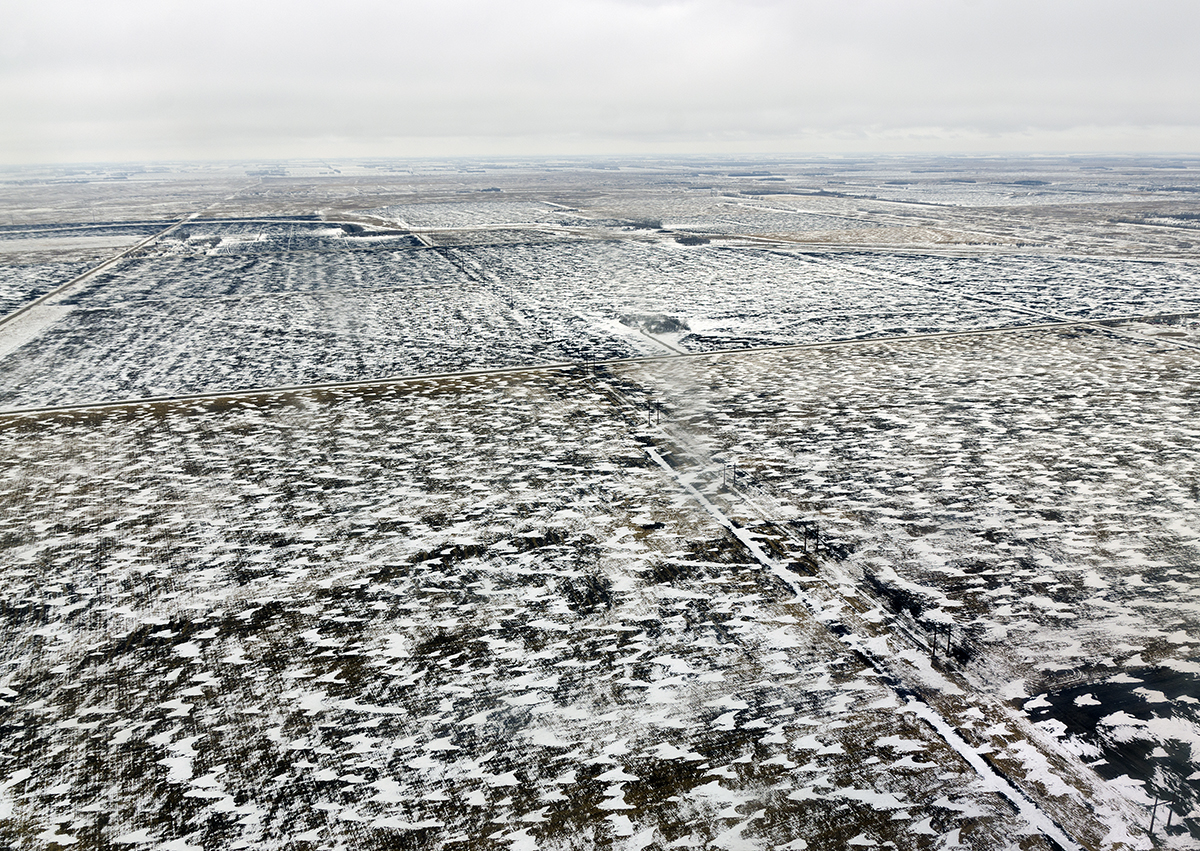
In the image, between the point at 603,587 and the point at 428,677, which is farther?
the point at 603,587

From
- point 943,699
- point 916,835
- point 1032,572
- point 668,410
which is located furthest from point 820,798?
point 668,410

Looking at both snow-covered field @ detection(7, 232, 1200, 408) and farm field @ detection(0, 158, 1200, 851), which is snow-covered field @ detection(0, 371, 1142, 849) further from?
snow-covered field @ detection(7, 232, 1200, 408)

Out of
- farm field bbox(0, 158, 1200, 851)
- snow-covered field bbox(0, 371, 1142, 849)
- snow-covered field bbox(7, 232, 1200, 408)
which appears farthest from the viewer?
snow-covered field bbox(7, 232, 1200, 408)

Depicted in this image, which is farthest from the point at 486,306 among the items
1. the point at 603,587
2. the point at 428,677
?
the point at 428,677

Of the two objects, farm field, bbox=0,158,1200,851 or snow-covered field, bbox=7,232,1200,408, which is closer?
farm field, bbox=0,158,1200,851

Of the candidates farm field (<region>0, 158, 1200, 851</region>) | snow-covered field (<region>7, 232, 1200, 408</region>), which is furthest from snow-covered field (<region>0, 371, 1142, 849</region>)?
snow-covered field (<region>7, 232, 1200, 408</region>)

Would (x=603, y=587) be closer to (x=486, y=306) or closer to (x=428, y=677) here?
(x=428, y=677)

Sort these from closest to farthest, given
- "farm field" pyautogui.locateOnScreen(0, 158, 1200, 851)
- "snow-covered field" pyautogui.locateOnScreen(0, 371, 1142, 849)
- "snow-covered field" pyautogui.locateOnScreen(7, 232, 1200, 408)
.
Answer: "snow-covered field" pyautogui.locateOnScreen(0, 371, 1142, 849)
"farm field" pyautogui.locateOnScreen(0, 158, 1200, 851)
"snow-covered field" pyautogui.locateOnScreen(7, 232, 1200, 408)

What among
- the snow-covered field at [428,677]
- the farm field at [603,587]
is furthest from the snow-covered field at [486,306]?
the snow-covered field at [428,677]
